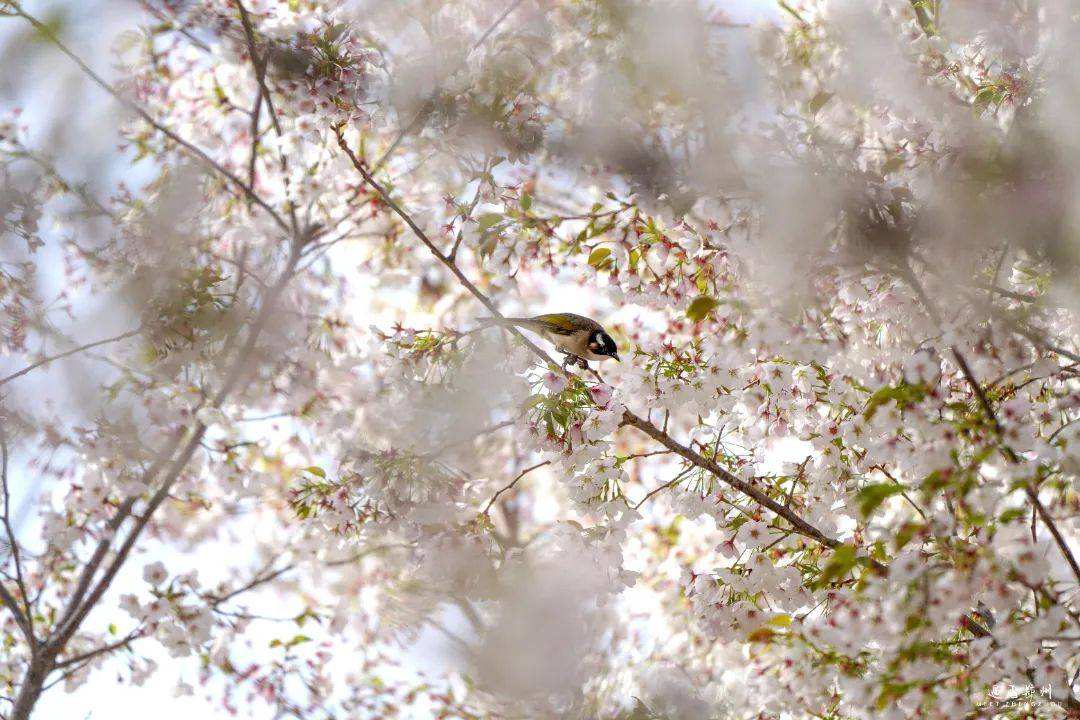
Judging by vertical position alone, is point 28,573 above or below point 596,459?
above

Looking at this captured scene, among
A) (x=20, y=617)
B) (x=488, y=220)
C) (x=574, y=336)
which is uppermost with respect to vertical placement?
(x=488, y=220)

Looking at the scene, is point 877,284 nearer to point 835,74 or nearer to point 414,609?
point 835,74

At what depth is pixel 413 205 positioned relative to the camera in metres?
3.51

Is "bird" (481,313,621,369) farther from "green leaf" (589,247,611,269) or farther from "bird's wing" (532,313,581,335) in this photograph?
"green leaf" (589,247,611,269)

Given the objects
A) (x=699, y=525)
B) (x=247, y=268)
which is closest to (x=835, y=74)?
(x=247, y=268)

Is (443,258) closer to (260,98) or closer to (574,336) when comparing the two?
(574,336)

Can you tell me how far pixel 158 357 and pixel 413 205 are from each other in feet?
3.65

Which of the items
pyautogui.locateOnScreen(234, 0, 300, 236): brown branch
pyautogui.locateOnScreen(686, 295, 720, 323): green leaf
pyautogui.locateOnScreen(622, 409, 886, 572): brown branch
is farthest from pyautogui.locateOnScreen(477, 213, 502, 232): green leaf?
pyautogui.locateOnScreen(234, 0, 300, 236): brown branch

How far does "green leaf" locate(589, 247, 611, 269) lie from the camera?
238cm

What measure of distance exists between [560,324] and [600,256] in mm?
268

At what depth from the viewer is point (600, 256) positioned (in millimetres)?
2396

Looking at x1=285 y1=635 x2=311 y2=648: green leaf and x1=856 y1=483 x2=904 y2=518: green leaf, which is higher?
x1=285 y1=635 x2=311 y2=648: green leaf

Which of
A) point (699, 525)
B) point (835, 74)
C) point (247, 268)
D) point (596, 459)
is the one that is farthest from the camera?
point (699, 525)

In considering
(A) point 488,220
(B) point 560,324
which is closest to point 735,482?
(B) point 560,324
